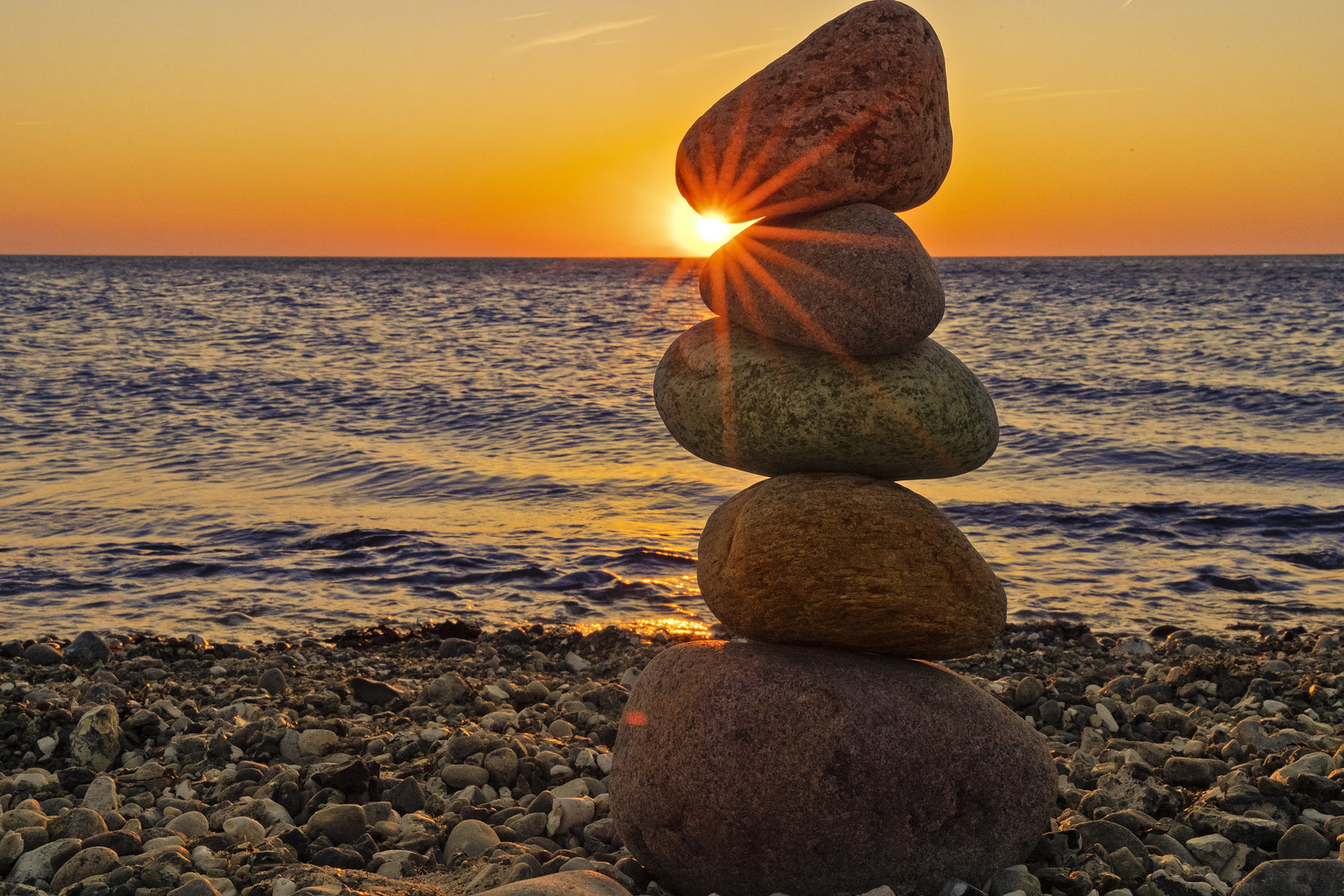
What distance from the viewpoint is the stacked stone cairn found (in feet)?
13.3

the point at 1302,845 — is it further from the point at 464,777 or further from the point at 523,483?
the point at 523,483

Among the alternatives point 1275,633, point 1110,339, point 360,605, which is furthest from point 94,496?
point 1110,339

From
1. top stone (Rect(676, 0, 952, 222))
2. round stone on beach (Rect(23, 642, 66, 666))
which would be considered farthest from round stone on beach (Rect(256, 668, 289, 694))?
top stone (Rect(676, 0, 952, 222))

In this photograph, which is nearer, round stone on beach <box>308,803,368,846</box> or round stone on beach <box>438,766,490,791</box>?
round stone on beach <box>308,803,368,846</box>

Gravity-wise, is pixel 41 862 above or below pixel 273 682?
above

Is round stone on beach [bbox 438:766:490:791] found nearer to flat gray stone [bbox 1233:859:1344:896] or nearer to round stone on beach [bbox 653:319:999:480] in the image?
round stone on beach [bbox 653:319:999:480]

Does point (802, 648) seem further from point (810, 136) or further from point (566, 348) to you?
point (566, 348)

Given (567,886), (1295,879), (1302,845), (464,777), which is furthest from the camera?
(464,777)

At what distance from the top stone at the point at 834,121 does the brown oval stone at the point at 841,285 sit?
0.56 ft

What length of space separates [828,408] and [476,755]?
2814 mm

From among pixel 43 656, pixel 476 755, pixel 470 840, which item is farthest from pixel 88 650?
pixel 470 840

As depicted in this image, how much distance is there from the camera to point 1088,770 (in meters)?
5.43

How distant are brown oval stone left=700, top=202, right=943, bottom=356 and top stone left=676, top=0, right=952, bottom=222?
0.56 ft

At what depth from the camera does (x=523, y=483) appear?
1490 cm
